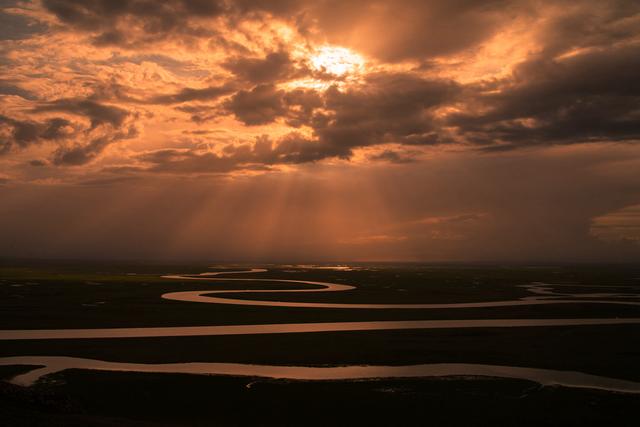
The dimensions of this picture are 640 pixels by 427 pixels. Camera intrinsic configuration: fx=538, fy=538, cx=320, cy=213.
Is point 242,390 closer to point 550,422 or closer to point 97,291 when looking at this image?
point 550,422

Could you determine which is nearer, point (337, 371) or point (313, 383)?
point (313, 383)

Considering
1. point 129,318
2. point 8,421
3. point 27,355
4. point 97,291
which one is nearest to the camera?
point 8,421

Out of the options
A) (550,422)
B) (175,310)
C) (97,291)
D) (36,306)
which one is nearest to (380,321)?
(175,310)

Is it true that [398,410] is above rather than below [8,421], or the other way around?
below

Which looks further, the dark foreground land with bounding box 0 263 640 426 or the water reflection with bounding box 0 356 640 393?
the water reflection with bounding box 0 356 640 393

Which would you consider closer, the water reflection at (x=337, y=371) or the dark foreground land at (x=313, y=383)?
the dark foreground land at (x=313, y=383)

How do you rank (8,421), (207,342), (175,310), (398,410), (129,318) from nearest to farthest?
1. (8,421)
2. (398,410)
3. (207,342)
4. (129,318)
5. (175,310)

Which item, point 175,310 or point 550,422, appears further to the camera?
point 175,310
